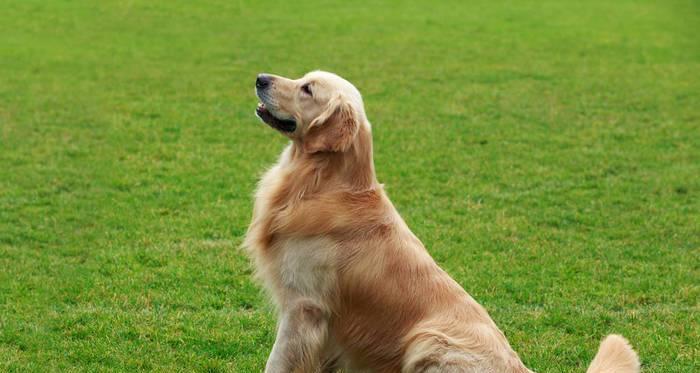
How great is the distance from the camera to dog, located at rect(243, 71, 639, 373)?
565 cm

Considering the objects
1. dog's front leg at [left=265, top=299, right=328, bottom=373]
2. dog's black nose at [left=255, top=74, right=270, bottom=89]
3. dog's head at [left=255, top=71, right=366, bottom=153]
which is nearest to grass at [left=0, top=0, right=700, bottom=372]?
dog's front leg at [left=265, top=299, right=328, bottom=373]

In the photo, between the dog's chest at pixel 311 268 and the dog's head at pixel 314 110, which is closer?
the dog's chest at pixel 311 268

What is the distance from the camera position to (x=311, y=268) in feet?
19.1

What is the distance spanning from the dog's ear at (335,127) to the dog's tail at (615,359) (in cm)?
201

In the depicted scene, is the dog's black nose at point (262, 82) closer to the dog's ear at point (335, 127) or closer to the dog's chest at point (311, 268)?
the dog's ear at point (335, 127)

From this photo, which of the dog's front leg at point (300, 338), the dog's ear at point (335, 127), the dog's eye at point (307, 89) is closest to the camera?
the dog's front leg at point (300, 338)

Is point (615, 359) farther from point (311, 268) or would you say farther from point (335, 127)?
point (335, 127)

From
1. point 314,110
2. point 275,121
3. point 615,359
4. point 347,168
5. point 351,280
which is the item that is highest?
point 314,110

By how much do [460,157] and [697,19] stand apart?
1590 cm

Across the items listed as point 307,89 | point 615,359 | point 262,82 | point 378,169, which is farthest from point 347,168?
point 378,169

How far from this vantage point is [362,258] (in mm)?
5789

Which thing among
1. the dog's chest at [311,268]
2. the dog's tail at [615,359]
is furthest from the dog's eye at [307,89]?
the dog's tail at [615,359]

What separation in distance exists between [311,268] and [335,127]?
2.91ft

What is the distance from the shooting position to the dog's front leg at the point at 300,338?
5762 millimetres
